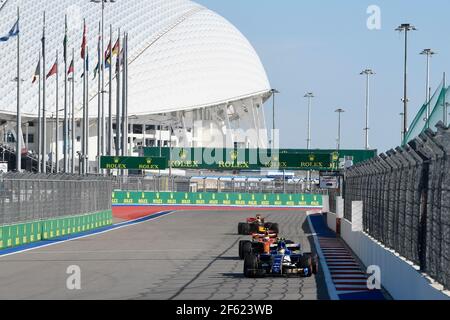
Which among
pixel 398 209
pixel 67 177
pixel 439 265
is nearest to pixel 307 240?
pixel 67 177

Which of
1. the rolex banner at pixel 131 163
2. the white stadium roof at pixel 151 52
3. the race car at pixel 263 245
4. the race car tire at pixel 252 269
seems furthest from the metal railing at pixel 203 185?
the race car tire at pixel 252 269

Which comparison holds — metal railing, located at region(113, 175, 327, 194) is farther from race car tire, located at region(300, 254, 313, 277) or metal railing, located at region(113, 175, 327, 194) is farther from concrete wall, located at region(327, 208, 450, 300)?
race car tire, located at region(300, 254, 313, 277)

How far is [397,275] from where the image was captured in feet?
64.1

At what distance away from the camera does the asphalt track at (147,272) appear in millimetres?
19562

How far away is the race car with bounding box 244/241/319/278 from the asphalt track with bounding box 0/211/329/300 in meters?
0.23

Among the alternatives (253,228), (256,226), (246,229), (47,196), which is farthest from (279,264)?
(246,229)

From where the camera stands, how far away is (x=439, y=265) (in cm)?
1586

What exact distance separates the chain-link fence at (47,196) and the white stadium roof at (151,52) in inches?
2950

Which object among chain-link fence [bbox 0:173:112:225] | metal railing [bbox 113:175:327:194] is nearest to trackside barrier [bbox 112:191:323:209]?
metal railing [bbox 113:175:327:194]

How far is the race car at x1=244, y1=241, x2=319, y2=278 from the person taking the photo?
2355 cm

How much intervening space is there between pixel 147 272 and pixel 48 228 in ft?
56.0

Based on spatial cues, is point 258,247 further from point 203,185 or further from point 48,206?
point 203,185
